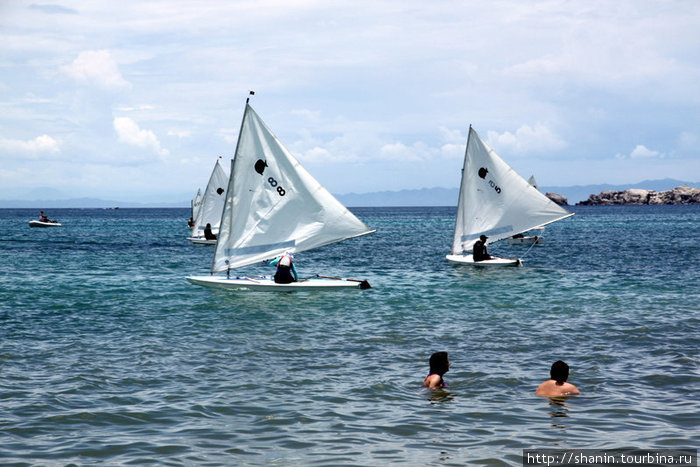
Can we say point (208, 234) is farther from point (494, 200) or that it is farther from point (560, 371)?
point (560, 371)

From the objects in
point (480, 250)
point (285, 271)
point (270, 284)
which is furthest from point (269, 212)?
point (480, 250)

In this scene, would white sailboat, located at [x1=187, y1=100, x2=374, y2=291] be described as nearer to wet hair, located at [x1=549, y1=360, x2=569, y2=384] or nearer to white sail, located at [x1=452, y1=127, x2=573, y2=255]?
white sail, located at [x1=452, y1=127, x2=573, y2=255]

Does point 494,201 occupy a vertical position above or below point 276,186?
above

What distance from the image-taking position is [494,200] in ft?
140

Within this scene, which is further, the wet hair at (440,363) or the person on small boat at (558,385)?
the wet hair at (440,363)

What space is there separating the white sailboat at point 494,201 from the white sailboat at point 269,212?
13571mm

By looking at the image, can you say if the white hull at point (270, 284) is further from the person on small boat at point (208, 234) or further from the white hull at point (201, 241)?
the person on small boat at point (208, 234)

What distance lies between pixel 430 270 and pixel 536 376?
29295 millimetres

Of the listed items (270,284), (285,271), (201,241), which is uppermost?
(285,271)

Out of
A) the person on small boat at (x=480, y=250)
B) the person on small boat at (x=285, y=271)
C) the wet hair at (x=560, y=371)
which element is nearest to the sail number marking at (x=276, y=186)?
the person on small boat at (x=285, y=271)

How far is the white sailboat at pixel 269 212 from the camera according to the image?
30.1 m

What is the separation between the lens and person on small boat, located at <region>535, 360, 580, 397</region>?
14.8 meters

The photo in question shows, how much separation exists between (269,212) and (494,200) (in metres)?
17.1

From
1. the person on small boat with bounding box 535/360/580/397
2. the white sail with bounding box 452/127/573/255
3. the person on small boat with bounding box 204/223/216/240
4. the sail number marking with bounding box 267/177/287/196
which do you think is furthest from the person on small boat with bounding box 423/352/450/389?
the person on small boat with bounding box 204/223/216/240
